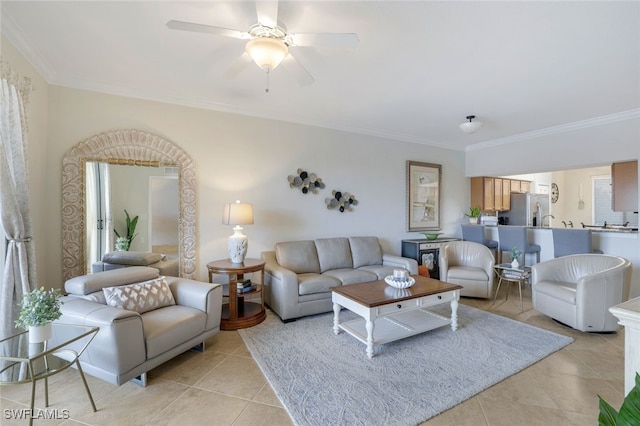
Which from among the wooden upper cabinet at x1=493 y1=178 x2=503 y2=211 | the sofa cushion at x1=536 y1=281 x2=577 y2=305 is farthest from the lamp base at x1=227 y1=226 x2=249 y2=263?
the wooden upper cabinet at x1=493 y1=178 x2=503 y2=211

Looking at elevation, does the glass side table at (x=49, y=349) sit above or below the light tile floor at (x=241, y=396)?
above

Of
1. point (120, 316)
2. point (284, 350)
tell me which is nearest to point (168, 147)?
point (120, 316)

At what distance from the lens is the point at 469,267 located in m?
4.33

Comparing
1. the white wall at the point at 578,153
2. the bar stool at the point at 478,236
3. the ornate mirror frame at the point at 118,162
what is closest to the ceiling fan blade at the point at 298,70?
the ornate mirror frame at the point at 118,162

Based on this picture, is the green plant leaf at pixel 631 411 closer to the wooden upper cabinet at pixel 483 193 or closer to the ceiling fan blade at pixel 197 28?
the ceiling fan blade at pixel 197 28

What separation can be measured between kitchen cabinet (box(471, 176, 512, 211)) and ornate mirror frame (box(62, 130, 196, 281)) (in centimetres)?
552

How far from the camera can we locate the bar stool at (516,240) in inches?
181

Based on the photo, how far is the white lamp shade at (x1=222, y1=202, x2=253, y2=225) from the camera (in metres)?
3.29

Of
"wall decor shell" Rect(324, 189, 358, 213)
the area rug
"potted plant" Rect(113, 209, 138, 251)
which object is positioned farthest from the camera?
"wall decor shell" Rect(324, 189, 358, 213)

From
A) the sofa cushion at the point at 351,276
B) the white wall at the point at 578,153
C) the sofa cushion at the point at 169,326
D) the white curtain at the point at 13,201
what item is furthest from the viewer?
the white wall at the point at 578,153

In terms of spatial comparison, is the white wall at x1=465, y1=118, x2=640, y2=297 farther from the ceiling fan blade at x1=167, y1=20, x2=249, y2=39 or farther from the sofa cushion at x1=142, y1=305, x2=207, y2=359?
the sofa cushion at x1=142, y1=305, x2=207, y2=359

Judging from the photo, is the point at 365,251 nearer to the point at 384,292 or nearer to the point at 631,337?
the point at 384,292

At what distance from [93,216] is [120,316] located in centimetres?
173

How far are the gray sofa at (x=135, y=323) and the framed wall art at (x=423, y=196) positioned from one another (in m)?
3.90
